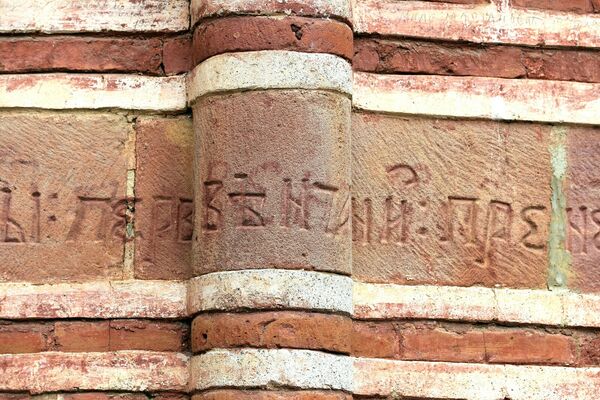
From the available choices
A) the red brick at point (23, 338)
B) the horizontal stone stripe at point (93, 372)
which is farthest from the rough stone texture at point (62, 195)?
the horizontal stone stripe at point (93, 372)

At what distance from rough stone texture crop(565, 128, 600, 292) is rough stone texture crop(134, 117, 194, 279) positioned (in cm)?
118

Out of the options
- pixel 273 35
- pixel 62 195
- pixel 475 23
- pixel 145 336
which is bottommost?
pixel 145 336

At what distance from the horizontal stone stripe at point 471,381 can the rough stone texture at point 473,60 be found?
910 millimetres

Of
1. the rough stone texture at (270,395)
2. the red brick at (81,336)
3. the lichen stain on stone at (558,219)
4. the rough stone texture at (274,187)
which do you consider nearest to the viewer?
the rough stone texture at (270,395)

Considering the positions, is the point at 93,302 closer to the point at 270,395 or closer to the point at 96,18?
the point at 270,395

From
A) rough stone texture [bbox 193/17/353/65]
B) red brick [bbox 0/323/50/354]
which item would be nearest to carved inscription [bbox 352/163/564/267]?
rough stone texture [bbox 193/17/353/65]

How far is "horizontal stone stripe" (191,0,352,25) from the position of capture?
4.07m

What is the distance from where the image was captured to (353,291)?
411cm

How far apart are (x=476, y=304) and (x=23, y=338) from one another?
1346mm

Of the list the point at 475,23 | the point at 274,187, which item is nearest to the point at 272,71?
the point at 274,187

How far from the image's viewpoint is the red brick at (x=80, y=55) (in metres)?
4.26

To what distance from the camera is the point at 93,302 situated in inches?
161

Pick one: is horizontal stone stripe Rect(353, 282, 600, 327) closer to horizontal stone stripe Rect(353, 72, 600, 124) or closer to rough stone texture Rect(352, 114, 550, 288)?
rough stone texture Rect(352, 114, 550, 288)

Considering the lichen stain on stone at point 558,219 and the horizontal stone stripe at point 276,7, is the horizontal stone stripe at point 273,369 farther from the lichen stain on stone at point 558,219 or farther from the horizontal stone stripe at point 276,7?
the horizontal stone stripe at point 276,7
